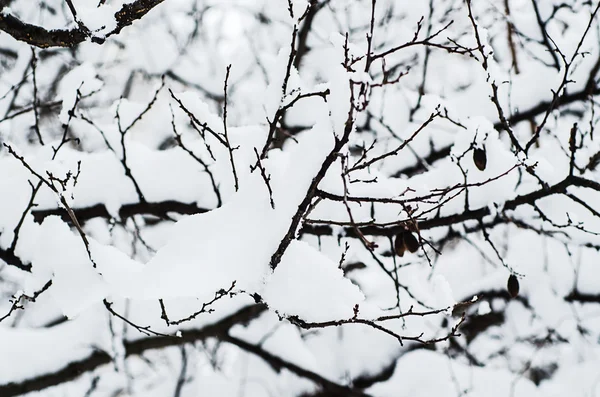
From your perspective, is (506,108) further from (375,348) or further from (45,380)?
(45,380)

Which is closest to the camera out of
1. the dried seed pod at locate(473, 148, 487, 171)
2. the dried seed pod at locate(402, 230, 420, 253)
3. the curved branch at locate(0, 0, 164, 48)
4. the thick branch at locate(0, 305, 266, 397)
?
the curved branch at locate(0, 0, 164, 48)

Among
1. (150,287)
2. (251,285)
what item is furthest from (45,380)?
(251,285)

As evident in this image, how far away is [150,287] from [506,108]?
2820mm

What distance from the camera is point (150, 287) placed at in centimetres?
150

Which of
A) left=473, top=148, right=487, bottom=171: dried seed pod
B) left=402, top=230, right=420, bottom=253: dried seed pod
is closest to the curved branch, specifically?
left=402, top=230, right=420, bottom=253: dried seed pod

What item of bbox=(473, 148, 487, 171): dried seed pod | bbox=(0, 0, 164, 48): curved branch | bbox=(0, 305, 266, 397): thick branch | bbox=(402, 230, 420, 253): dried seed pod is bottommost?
bbox=(0, 305, 266, 397): thick branch

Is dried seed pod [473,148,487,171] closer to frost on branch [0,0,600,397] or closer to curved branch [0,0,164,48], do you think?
frost on branch [0,0,600,397]

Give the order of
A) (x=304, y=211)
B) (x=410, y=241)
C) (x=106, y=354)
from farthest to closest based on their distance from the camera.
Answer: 1. (x=106, y=354)
2. (x=410, y=241)
3. (x=304, y=211)

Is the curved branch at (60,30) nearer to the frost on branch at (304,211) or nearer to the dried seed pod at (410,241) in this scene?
the frost on branch at (304,211)

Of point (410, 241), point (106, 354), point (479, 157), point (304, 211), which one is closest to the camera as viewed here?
point (304, 211)

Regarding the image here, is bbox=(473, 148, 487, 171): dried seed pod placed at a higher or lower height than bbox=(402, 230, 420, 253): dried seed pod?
higher

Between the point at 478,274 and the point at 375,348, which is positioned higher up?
the point at 478,274

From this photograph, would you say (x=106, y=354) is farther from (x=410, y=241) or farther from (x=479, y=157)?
(x=479, y=157)

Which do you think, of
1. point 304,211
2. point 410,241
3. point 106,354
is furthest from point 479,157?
point 106,354
